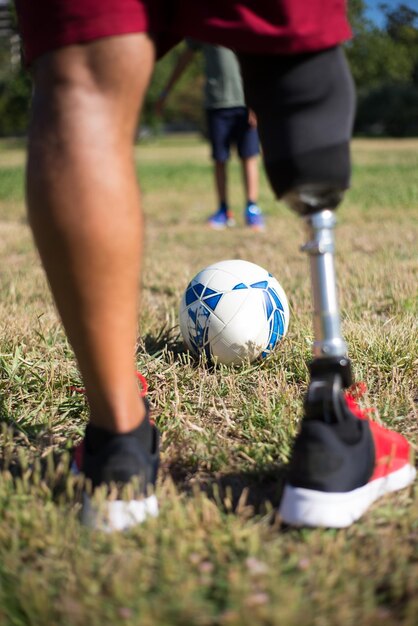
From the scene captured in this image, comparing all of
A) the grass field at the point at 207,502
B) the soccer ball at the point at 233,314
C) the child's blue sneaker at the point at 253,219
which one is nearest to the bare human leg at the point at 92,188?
the grass field at the point at 207,502

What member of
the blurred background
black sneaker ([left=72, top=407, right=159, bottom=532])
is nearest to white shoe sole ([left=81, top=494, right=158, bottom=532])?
black sneaker ([left=72, top=407, right=159, bottom=532])

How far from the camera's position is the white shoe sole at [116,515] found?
1.47 metres

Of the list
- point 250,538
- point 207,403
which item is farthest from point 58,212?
point 207,403

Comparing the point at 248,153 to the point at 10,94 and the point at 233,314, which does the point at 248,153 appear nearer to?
the point at 233,314

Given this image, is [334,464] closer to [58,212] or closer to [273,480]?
[273,480]

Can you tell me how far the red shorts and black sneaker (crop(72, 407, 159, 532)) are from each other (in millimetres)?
845

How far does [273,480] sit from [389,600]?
0.54 metres

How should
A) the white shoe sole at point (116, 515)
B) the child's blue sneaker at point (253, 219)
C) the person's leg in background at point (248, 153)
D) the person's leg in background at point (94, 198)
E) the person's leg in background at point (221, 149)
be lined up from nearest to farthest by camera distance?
the person's leg in background at point (94, 198) → the white shoe sole at point (116, 515) → the child's blue sneaker at point (253, 219) → the person's leg in background at point (248, 153) → the person's leg in background at point (221, 149)

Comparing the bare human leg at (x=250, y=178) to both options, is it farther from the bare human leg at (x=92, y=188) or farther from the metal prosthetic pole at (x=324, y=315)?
the bare human leg at (x=92, y=188)

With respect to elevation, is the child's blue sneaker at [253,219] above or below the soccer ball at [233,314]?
below

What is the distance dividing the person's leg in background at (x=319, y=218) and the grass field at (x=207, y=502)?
0.26ft

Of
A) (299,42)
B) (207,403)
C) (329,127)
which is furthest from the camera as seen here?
(207,403)

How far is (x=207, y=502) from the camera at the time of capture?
1.56m

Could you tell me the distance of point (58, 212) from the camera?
1377mm
